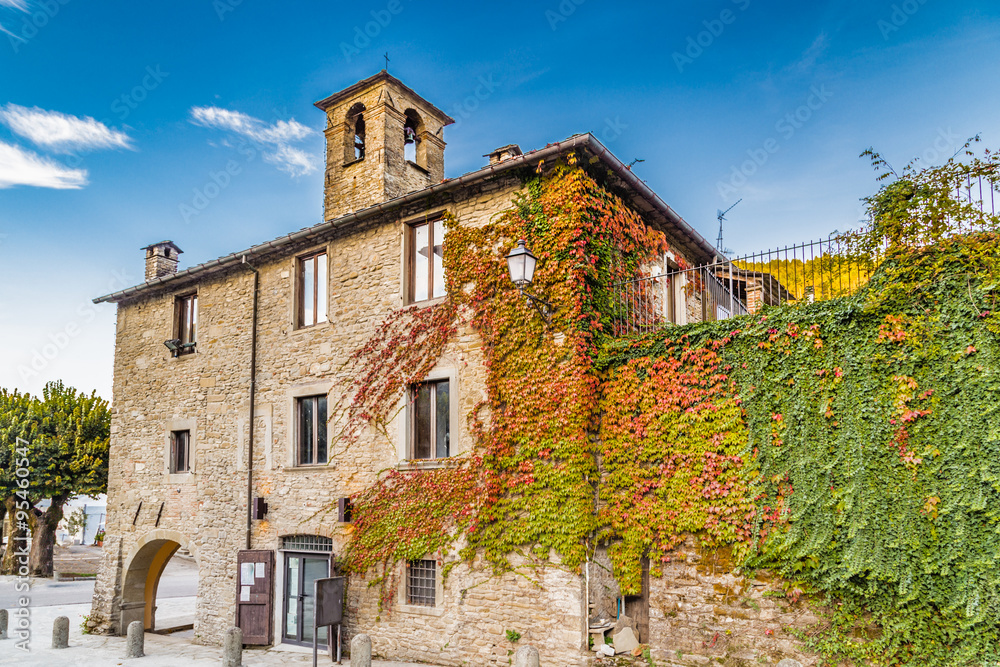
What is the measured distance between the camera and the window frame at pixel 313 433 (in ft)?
41.6

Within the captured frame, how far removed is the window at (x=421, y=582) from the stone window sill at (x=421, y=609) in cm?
9

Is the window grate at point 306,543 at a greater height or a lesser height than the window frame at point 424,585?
greater

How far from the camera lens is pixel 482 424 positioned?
10539 millimetres

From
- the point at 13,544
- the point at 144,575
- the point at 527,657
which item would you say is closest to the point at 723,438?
the point at 527,657

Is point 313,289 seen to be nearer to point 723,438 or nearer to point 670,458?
point 670,458

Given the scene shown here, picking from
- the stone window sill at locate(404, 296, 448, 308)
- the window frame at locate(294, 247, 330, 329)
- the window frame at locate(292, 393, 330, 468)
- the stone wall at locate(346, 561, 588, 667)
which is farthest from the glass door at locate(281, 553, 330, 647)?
the stone window sill at locate(404, 296, 448, 308)

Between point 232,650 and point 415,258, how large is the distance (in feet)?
22.4

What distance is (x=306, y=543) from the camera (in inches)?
498

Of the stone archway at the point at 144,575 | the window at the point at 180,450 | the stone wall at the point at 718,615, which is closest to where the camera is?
the stone wall at the point at 718,615

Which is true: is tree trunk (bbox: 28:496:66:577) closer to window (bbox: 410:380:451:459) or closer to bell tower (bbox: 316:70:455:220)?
bell tower (bbox: 316:70:455:220)

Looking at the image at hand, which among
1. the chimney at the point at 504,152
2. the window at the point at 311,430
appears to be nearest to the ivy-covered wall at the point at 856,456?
the chimney at the point at 504,152

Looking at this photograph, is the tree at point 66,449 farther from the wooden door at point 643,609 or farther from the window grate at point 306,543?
the wooden door at point 643,609

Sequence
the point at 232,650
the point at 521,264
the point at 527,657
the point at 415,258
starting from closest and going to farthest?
1. the point at 527,657
2. the point at 521,264
3. the point at 232,650
4. the point at 415,258

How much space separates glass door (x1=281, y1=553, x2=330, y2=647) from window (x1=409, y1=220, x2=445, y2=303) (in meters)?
4.89
